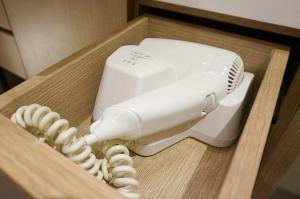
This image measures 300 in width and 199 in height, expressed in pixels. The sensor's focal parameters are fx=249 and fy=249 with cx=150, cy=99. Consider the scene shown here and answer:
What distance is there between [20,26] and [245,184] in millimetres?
728

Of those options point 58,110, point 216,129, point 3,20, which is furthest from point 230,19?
point 3,20

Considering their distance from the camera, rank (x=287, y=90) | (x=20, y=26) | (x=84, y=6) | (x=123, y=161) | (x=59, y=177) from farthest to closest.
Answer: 1. (x=20, y=26)
2. (x=84, y=6)
3. (x=287, y=90)
4. (x=123, y=161)
5. (x=59, y=177)

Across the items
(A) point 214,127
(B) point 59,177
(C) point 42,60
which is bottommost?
(C) point 42,60

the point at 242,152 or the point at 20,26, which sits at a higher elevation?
the point at 242,152

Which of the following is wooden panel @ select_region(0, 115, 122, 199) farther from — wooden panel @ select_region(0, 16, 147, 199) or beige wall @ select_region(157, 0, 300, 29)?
beige wall @ select_region(157, 0, 300, 29)

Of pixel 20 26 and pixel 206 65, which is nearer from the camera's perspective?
pixel 206 65

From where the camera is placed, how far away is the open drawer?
21 cm

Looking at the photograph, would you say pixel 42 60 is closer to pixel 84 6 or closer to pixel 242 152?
pixel 84 6

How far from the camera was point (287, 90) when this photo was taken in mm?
453

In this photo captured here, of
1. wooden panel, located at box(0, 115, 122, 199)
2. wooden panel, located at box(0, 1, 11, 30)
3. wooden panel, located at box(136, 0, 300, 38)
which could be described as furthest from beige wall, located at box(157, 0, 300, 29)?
wooden panel, located at box(0, 1, 11, 30)

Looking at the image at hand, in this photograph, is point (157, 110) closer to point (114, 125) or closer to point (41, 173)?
point (114, 125)

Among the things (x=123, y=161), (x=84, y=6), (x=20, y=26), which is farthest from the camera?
(x=20, y=26)

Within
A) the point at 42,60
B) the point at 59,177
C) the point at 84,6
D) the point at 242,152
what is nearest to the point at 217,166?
the point at 242,152

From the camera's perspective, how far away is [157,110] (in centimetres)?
35
